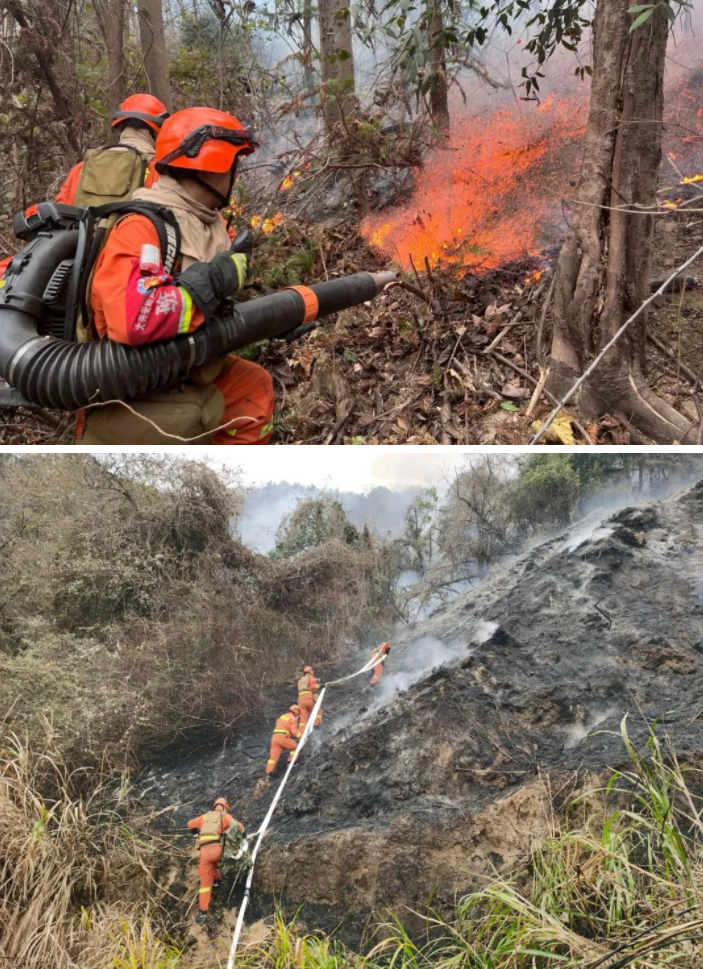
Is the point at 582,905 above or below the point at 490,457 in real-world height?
below

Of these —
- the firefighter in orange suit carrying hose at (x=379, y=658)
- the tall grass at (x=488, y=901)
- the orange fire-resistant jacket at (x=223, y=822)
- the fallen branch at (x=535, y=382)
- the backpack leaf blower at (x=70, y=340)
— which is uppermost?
the backpack leaf blower at (x=70, y=340)

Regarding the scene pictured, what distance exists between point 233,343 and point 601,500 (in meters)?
1.86

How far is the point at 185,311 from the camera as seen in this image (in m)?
2.98

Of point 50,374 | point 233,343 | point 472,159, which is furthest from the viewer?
point 472,159

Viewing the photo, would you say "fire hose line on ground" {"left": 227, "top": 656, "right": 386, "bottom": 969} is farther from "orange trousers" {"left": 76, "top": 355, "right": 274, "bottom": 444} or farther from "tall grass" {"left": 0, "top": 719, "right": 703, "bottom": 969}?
"orange trousers" {"left": 76, "top": 355, "right": 274, "bottom": 444}

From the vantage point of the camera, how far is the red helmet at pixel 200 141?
127 inches

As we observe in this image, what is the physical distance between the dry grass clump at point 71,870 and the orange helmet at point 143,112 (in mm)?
3754

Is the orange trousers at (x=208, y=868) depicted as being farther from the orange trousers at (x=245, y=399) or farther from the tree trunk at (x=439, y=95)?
the tree trunk at (x=439, y=95)

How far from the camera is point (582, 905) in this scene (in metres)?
1.79

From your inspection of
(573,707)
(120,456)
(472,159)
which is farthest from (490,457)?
(472,159)

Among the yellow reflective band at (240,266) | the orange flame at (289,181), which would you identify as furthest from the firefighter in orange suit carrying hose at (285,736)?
the orange flame at (289,181)

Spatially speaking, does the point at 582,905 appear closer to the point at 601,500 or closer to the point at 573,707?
the point at 573,707

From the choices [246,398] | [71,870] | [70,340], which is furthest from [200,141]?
[71,870]

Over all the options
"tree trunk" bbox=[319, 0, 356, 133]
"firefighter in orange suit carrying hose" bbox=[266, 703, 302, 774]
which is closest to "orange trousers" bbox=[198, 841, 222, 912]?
"firefighter in orange suit carrying hose" bbox=[266, 703, 302, 774]
